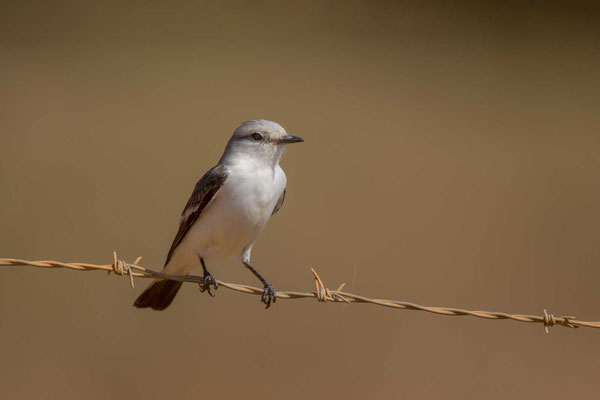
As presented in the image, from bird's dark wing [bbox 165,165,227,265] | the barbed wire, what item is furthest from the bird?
the barbed wire

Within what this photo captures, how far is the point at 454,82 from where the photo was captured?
48.2ft

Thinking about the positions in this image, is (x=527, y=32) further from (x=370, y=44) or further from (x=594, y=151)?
(x=594, y=151)

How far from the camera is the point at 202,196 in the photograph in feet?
15.0

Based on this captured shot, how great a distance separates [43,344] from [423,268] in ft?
15.0

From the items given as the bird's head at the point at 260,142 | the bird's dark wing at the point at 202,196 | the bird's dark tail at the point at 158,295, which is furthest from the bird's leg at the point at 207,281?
the bird's head at the point at 260,142

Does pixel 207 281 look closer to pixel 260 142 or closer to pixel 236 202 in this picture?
pixel 236 202

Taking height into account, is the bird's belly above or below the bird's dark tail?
above

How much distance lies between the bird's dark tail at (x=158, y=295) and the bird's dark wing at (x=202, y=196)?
40 centimetres

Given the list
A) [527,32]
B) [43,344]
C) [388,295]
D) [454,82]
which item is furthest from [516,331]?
[527,32]

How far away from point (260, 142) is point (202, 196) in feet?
1.62

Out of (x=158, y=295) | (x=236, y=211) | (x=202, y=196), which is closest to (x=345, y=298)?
(x=236, y=211)

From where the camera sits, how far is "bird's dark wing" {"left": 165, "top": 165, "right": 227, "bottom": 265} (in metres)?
4.52

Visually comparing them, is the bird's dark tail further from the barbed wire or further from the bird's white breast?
the barbed wire

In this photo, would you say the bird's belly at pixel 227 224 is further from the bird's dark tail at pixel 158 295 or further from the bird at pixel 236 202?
the bird's dark tail at pixel 158 295
